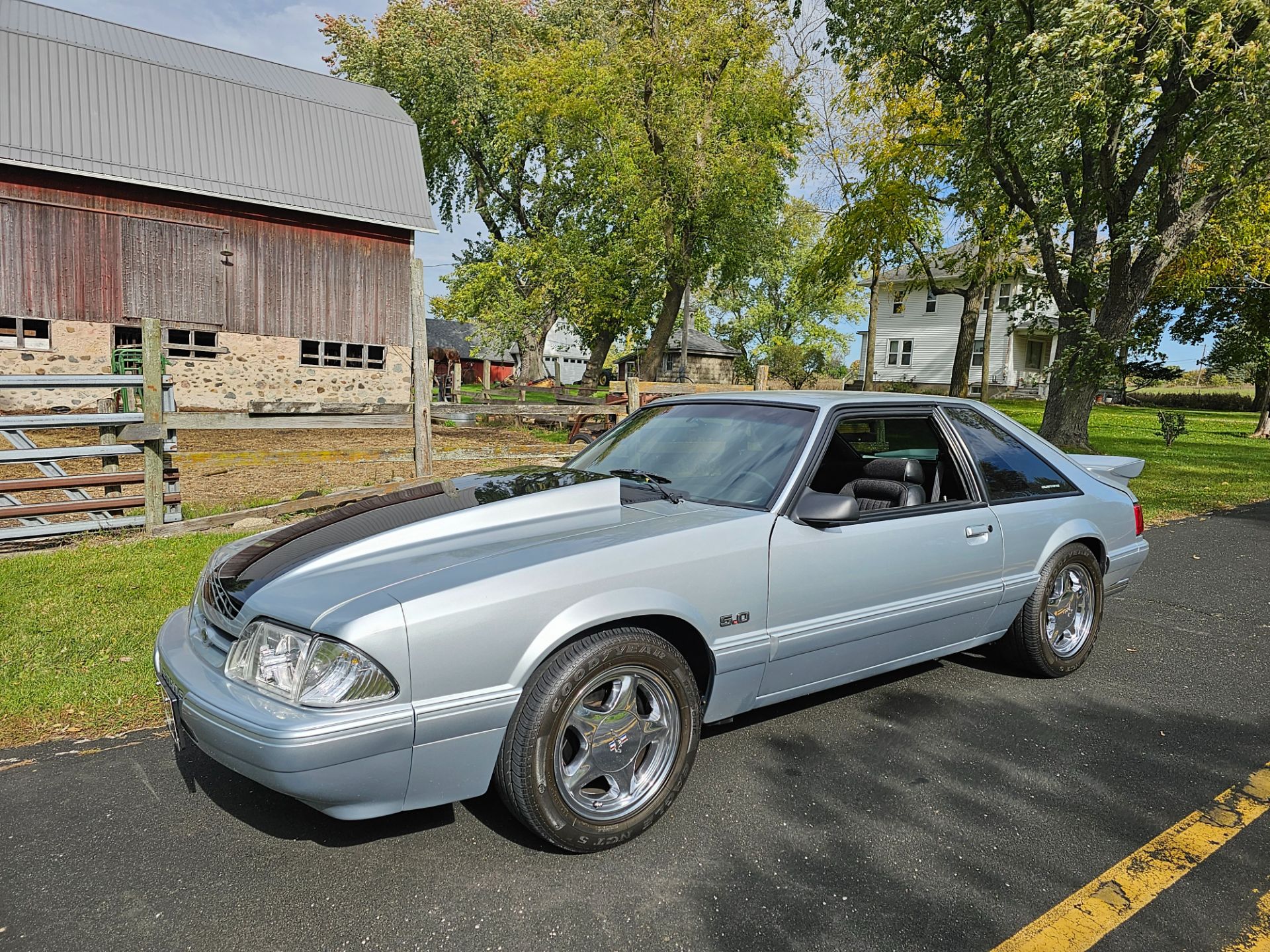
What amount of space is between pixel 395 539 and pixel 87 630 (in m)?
2.85

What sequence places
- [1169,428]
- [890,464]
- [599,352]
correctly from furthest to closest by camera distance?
1. [599,352]
2. [1169,428]
3. [890,464]

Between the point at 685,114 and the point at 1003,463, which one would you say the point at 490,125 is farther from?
the point at 1003,463

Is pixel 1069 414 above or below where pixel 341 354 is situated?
below

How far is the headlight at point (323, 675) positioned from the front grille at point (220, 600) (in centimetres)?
35

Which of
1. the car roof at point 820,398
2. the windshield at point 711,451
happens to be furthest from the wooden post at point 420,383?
the car roof at point 820,398

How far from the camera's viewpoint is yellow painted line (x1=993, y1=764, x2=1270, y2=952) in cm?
224

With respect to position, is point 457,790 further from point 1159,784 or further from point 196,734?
point 1159,784

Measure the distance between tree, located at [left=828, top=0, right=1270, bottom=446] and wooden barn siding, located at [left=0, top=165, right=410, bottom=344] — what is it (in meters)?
13.2

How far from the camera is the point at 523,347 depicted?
37.8 meters

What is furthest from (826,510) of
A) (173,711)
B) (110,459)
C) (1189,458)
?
(1189,458)

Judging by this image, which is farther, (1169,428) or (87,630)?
(1169,428)

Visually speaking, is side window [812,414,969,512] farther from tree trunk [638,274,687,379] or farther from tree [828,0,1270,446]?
tree trunk [638,274,687,379]

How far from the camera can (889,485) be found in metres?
3.54

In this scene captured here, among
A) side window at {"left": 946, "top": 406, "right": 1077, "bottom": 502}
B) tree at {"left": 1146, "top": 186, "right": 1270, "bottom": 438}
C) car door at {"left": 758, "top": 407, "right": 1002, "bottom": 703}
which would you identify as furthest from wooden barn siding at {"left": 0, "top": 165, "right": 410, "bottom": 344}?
side window at {"left": 946, "top": 406, "right": 1077, "bottom": 502}
